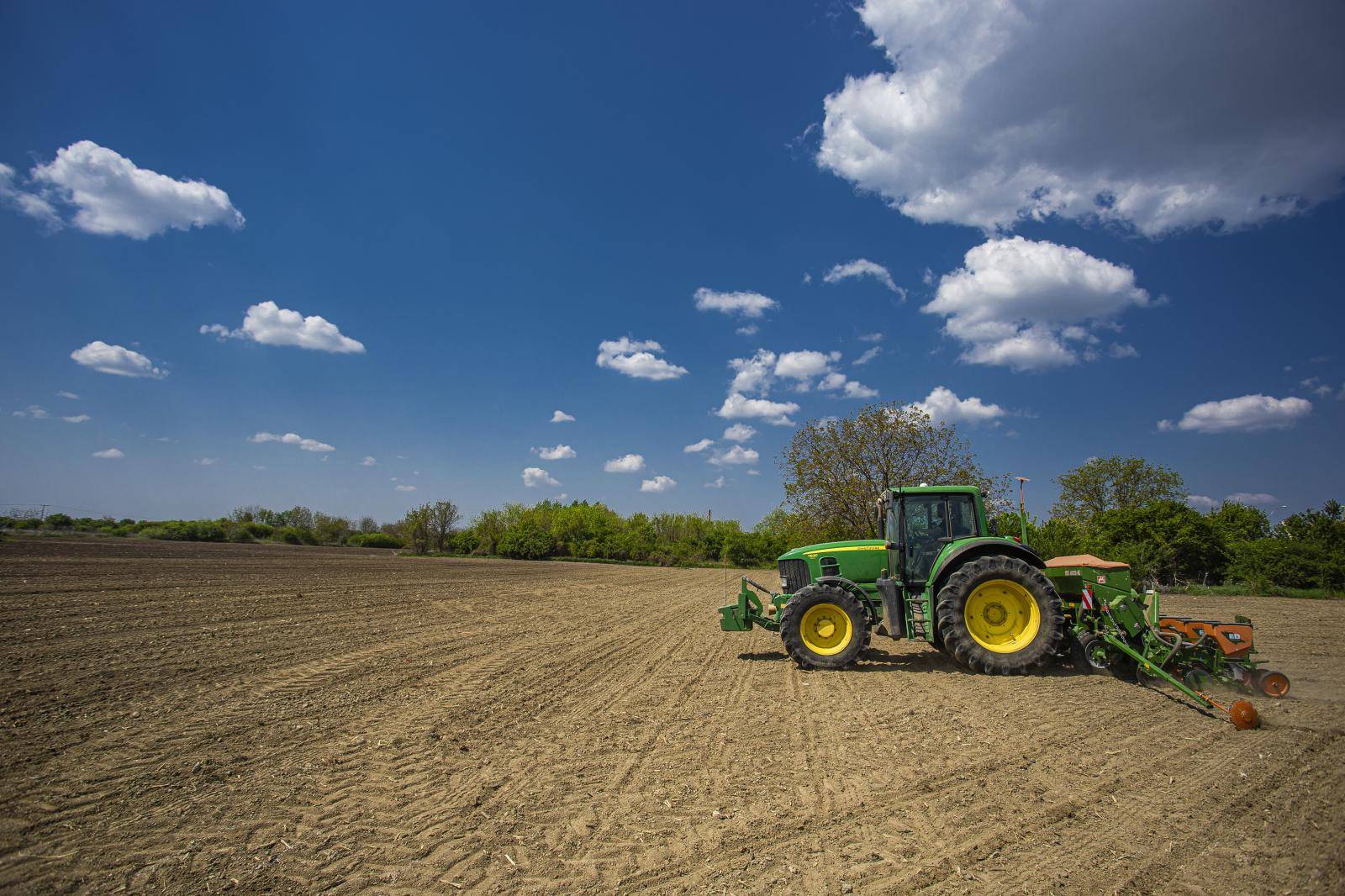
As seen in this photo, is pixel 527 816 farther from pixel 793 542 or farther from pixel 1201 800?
pixel 793 542

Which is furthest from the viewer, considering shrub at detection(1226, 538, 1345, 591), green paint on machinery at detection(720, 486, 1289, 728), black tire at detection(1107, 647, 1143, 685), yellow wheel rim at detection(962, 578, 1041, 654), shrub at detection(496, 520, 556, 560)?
shrub at detection(496, 520, 556, 560)

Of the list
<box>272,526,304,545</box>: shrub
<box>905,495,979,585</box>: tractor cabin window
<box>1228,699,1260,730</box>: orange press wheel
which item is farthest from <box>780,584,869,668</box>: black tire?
<box>272,526,304,545</box>: shrub

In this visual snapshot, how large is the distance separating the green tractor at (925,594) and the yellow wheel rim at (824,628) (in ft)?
0.04

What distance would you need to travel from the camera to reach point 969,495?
8680 millimetres

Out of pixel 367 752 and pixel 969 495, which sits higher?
pixel 969 495

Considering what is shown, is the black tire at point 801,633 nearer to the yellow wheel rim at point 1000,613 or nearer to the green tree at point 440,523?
the yellow wheel rim at point 1000,613

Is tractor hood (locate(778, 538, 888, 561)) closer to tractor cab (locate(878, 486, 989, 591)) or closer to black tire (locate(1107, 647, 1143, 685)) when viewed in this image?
tractor cab (locate(878, 486, 989, 591))

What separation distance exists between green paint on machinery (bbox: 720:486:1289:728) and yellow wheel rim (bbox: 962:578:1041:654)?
0.01 metres

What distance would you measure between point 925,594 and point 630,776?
17.8 ft

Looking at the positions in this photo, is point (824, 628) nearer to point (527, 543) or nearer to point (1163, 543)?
point (1163, 543)

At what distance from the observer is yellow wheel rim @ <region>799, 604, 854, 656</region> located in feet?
27.1

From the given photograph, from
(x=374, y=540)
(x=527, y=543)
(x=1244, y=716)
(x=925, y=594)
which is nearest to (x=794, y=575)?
(x=925, y=594)

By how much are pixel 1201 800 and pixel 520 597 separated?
16442 millimetres

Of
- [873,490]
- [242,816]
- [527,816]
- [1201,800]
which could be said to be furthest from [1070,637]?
[873,490]
